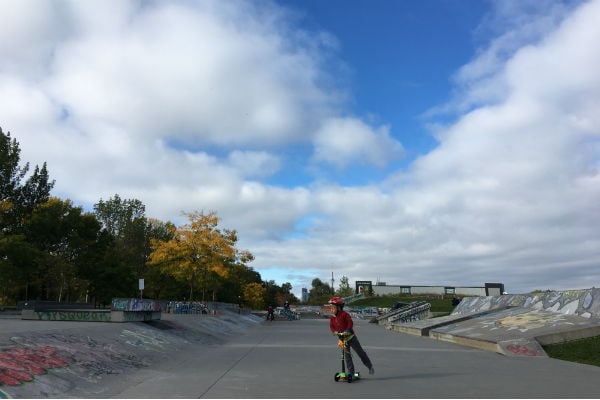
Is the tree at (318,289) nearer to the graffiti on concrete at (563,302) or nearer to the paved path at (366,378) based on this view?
the graffiti on concrete at (563,302)

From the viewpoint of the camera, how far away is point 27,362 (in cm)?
876

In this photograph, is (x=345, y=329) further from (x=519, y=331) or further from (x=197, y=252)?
(x=197, y=252)

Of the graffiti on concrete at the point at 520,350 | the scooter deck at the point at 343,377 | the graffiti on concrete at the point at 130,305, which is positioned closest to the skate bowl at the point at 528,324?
the graffiti on concrete at the point at 520,350

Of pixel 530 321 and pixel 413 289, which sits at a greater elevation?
pixel 413 289

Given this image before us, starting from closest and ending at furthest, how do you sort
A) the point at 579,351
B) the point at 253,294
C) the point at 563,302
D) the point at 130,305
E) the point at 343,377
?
the point at 343,377
the point at 579,351
the point at 130,305
the point at 563,302
the point at 253,294

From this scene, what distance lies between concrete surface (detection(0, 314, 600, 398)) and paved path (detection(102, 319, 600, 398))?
0.02 metres

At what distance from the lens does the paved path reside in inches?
317

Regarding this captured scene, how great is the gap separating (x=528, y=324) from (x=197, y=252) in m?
28.7

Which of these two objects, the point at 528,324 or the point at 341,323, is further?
the point at 528,324

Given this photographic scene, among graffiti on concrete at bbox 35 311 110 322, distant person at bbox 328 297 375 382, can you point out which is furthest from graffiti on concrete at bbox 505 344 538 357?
graffiti on concrete at bbox 35 311 110 322

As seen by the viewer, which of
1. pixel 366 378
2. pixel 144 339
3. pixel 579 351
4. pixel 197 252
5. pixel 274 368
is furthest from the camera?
pixel 197 252

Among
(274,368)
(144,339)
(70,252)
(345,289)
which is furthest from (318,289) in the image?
(274,368)

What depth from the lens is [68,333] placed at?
12.6 meters

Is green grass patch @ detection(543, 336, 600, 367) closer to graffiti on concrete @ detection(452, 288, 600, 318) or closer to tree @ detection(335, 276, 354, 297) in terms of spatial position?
graffiti on concrete @ detection(452, 288, 600, 318)
